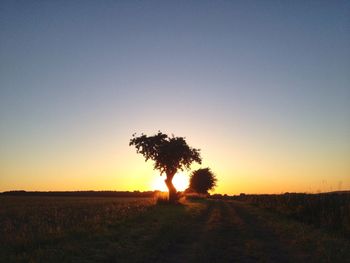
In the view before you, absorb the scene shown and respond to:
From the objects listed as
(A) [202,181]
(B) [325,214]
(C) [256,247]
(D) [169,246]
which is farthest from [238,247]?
(A) [202,181]

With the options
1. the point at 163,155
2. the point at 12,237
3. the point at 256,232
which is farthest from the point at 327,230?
the point at 163,155

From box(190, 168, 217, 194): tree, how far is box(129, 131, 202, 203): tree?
59826 mm

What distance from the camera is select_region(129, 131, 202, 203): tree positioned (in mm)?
63875

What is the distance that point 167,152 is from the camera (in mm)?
63344

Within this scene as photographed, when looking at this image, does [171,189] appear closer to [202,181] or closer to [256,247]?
[256,247]

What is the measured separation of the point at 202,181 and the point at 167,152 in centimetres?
6373

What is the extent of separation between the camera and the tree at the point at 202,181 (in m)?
125

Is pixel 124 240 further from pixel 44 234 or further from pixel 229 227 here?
pixel 229 227

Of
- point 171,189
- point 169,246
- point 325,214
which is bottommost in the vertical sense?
point 169,246

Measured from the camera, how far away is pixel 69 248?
15734 mm

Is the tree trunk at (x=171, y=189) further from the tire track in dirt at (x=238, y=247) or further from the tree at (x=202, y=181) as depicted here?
the tree at (x=202, y=181)

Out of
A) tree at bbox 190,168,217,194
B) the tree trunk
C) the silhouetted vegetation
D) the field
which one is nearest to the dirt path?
the field

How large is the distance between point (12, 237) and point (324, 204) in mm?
21756

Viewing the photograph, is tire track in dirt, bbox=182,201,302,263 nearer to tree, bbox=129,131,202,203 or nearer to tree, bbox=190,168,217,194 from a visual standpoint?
tree, bbox=129,131,202,203
